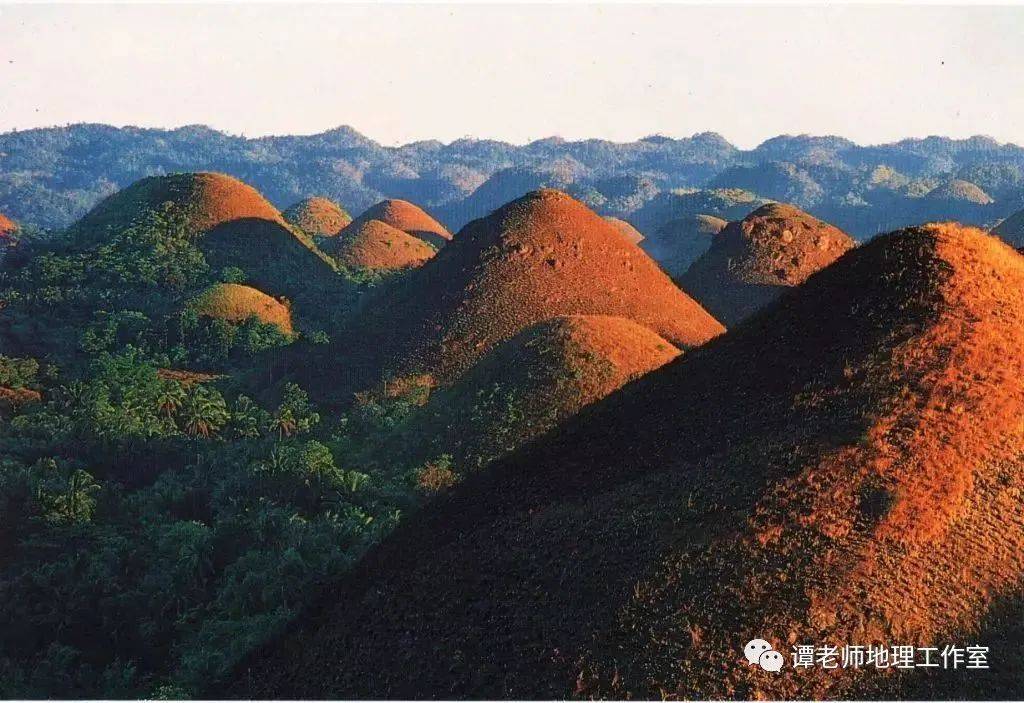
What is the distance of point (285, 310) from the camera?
58.2 meters

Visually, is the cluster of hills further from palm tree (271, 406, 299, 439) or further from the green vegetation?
palm tree (271, 406, 299, 439)

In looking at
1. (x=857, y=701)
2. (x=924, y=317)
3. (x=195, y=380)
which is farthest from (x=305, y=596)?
(x=195, y=380)

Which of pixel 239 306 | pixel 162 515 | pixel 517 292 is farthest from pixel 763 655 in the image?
pixel 239 306

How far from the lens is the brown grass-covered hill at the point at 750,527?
12602mm

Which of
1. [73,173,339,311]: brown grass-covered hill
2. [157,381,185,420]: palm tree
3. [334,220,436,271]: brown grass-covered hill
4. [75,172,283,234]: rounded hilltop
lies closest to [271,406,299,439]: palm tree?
[157,381,185,420]: palm tree

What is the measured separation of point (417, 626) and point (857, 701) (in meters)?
6.85

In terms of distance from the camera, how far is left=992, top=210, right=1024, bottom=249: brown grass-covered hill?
3232 inches

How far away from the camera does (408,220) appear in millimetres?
104375

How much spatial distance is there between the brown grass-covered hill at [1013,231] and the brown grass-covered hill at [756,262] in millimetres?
31170

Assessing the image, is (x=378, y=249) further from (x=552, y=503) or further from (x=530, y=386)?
(x=552, y=503)

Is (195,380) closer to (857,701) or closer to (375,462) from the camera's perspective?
(375,462)

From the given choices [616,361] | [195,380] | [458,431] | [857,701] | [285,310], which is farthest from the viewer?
[285,310]

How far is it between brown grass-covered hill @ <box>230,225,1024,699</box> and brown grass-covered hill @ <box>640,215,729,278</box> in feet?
255

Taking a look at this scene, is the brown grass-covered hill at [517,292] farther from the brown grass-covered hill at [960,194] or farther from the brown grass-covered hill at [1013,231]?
the brown grass-covered hill at [960,194]
